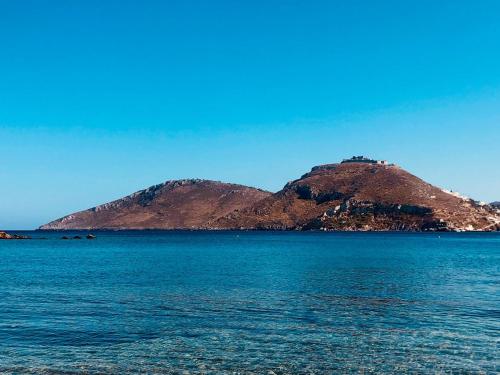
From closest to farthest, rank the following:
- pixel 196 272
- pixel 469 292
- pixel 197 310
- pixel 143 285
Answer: pixel 197 310 → pixel 469 292 → pixel 143 285 → pixel 196 272

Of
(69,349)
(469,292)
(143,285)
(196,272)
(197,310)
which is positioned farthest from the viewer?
(196,272)

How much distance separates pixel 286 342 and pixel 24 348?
15054 mm

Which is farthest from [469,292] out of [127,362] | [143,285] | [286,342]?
[127,362]

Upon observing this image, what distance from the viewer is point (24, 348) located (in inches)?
1157

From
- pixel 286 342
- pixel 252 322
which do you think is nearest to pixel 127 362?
pixel 286 342

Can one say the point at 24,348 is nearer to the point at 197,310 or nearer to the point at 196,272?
the point at 197,310

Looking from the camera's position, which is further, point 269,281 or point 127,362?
point 269,281

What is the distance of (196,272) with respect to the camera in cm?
7919

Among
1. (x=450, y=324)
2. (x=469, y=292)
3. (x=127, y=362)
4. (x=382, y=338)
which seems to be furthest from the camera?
(x=469, y=292)

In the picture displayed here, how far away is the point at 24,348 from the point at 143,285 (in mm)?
31892

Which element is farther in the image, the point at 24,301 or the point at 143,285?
the point at 143,285

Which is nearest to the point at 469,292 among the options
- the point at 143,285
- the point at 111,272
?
the point at 143,285

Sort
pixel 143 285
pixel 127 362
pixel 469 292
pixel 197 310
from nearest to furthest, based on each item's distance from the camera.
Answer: pixel 127 362, pixel 197 310, pixel 469 292, pixel 143 285

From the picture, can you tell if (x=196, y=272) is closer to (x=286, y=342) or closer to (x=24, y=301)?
(x=24, y=301)
